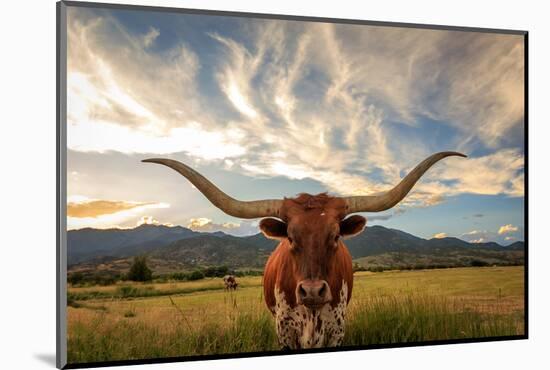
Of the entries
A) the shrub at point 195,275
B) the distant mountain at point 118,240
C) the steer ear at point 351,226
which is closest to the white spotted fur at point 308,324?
the steer ear at point 351,226

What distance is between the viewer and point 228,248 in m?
6.29

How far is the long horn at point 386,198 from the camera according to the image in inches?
246

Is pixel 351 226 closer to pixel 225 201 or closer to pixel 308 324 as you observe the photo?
pixel 308 324

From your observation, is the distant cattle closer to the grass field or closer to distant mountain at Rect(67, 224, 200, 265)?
the grass field

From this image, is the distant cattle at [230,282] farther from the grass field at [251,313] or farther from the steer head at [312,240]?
the steer head at [312,240]

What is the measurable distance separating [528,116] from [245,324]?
3368 mm

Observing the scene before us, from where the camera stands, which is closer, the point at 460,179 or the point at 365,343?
the point at 365,343

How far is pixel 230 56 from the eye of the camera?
6336 mm

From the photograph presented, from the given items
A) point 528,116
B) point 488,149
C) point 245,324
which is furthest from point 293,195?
point 528,116

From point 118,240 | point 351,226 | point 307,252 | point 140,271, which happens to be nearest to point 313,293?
point 307,252

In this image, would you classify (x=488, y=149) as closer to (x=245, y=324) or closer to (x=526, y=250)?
(x=526, y=250)

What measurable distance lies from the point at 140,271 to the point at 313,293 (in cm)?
142

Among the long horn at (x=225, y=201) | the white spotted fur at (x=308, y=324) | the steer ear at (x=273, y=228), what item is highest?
the long horn at (x=225, y=201)

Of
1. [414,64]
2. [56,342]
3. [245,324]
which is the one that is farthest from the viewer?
[414,64]
